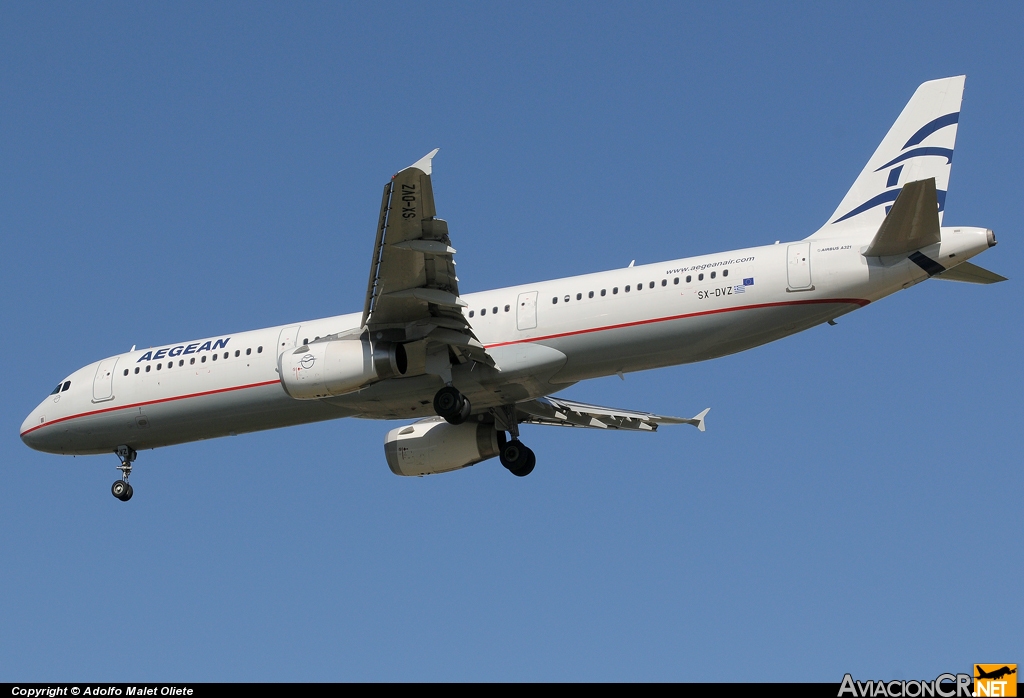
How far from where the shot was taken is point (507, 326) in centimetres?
2739

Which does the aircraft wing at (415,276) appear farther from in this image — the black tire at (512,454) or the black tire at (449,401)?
the black tire at (512,454)

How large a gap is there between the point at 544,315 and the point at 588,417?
643 cm

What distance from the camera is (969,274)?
2564 cm

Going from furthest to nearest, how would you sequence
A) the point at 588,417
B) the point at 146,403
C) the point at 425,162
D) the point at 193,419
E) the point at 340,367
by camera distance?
the point at 588,417 < the point at 146,403 < the point at 193,419 < the point at 340,367 < the point at 425,162

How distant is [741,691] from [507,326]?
10765 millimetres

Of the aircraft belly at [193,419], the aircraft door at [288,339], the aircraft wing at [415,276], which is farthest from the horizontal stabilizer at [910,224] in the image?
the aircraft door at [288,339]

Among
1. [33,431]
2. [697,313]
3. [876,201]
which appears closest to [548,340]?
[697,313]

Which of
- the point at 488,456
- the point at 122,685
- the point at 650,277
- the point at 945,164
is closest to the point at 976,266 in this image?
the point at 945,164

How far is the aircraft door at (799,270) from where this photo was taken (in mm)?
25703

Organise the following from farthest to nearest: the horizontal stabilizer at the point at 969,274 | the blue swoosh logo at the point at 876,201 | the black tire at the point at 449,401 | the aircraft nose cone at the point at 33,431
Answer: the aircraft nose cone at the point at 33,431, the black tire at the point at 449,401, the blue swoosh logo at the point at 876,201, the horizontal stabilizer at the point at 969,274

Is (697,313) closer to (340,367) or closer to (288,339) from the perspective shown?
(340,367)

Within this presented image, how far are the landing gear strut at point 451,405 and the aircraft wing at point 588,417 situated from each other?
5018 millimetres

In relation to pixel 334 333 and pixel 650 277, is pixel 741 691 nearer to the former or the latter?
pixel 650 277

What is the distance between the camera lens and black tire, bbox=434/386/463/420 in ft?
88.7
